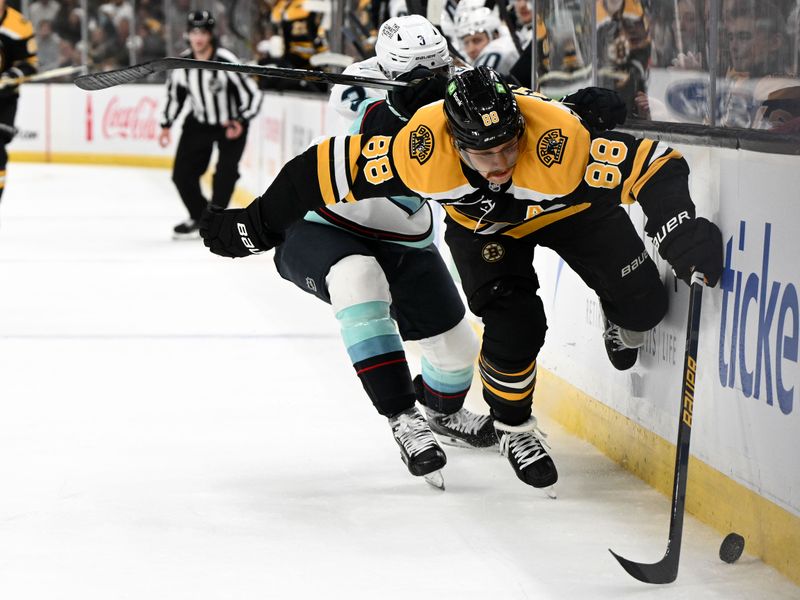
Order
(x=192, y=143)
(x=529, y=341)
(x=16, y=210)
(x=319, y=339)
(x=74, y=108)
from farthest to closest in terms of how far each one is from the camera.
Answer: (x=74, y=108), (x=16, y=210), (x=192, y=143), (x=319, y=339), (x=529, y=341)

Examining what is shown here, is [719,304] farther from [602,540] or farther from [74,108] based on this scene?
[74,108]

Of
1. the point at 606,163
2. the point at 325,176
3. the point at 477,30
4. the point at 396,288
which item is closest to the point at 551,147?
the point at 606,163

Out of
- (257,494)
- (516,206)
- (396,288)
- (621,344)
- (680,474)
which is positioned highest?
(516,206)

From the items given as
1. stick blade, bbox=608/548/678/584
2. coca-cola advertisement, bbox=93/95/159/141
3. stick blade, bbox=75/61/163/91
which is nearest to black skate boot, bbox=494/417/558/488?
stick blade, bbox=608/548/678/584

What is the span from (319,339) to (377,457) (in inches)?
68.6

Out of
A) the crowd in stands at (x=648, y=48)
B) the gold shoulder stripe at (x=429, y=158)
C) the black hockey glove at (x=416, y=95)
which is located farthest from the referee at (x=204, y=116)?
the gold shoulder stripe at (x=429, y=158)

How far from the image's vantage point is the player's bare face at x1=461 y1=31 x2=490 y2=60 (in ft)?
19.1

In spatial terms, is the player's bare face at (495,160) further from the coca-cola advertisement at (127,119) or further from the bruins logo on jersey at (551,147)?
the coca-cola advertisement at (127,119)

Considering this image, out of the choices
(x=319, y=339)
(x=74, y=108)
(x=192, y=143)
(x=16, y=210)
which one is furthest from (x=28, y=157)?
(x=319, y=339)

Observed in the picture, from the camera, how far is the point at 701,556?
2.62 m

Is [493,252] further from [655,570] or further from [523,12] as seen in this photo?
[523,12]

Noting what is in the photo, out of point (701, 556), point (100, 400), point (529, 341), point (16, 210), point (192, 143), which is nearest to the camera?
point (701, 556)

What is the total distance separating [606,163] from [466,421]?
1.06 meters

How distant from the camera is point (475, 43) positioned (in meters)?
5.86
